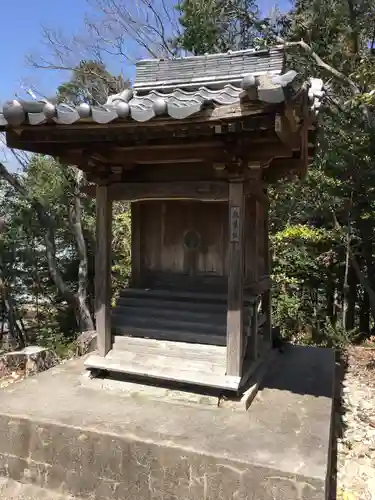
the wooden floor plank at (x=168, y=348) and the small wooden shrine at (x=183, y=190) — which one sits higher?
the small wooden shrine at (x=183, y=190)

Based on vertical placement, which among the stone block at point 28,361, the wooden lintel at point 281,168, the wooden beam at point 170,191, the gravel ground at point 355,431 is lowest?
the gravel ground at point 355,431

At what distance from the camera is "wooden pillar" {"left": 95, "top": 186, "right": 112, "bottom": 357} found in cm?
436

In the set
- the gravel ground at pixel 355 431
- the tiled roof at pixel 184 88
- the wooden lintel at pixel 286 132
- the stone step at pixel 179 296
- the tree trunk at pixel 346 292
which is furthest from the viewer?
the tree trunk at pixel 346 292

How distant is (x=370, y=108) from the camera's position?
9.02 m

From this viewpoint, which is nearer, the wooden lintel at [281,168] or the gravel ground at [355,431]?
the gravel ground at [355,431]

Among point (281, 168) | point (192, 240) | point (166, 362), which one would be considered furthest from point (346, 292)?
point (166, 362)

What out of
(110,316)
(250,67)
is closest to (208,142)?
(250,67)

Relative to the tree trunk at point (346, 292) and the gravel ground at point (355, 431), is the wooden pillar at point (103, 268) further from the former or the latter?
the tree trunk at point (346, 292)

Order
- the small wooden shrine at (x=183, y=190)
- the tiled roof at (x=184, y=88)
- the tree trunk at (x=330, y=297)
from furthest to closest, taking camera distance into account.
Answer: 1. the tree trunk at (x=330, y=297)
2. the small wooden shrine at (x=183, y=190)
3. the tiled roof at (x=184, y=88)

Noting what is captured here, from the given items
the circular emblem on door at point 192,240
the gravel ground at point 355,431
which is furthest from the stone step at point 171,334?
the gravel ground at point 355,431

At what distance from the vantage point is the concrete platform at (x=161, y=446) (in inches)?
114

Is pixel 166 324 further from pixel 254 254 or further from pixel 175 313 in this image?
pixel 254 254

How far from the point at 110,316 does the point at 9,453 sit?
1.52m

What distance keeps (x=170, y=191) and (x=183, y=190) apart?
0.13 metres
